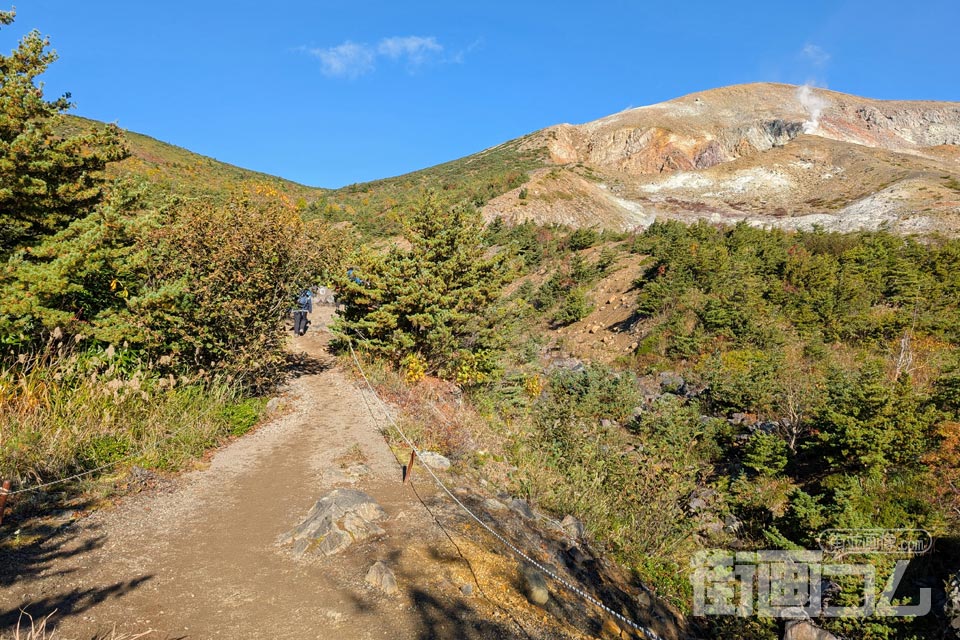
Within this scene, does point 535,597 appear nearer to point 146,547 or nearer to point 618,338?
point 146,547

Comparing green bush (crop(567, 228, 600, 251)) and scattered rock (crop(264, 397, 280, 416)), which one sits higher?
green bush (crop(567, 228, 600, 251))

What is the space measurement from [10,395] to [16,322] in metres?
0.86

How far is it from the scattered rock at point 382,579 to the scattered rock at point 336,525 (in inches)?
21.6

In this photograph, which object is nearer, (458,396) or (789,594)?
(789,594)

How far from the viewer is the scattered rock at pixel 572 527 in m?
5.65

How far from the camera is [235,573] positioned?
12.4 feet

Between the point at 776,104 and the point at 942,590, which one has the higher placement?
the point at 776,104

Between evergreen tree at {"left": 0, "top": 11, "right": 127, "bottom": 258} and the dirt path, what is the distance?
4.27m

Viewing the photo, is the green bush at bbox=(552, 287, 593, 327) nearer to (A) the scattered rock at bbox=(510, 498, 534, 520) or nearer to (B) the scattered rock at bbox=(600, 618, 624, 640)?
(A) the scattered rock at bbox=(510, 498, 534, 520)

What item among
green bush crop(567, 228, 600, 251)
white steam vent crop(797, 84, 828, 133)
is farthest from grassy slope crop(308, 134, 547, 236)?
white steam vent crop(797, 84, 828, 133)

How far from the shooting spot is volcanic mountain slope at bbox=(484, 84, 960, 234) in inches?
1438

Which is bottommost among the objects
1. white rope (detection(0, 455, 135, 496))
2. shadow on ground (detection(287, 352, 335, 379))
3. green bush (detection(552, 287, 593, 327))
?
white rope (detection(0, 455, 135, 496))

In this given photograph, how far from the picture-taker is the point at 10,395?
523 cm

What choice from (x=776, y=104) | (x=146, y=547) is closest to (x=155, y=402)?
(x=146, y=547)
